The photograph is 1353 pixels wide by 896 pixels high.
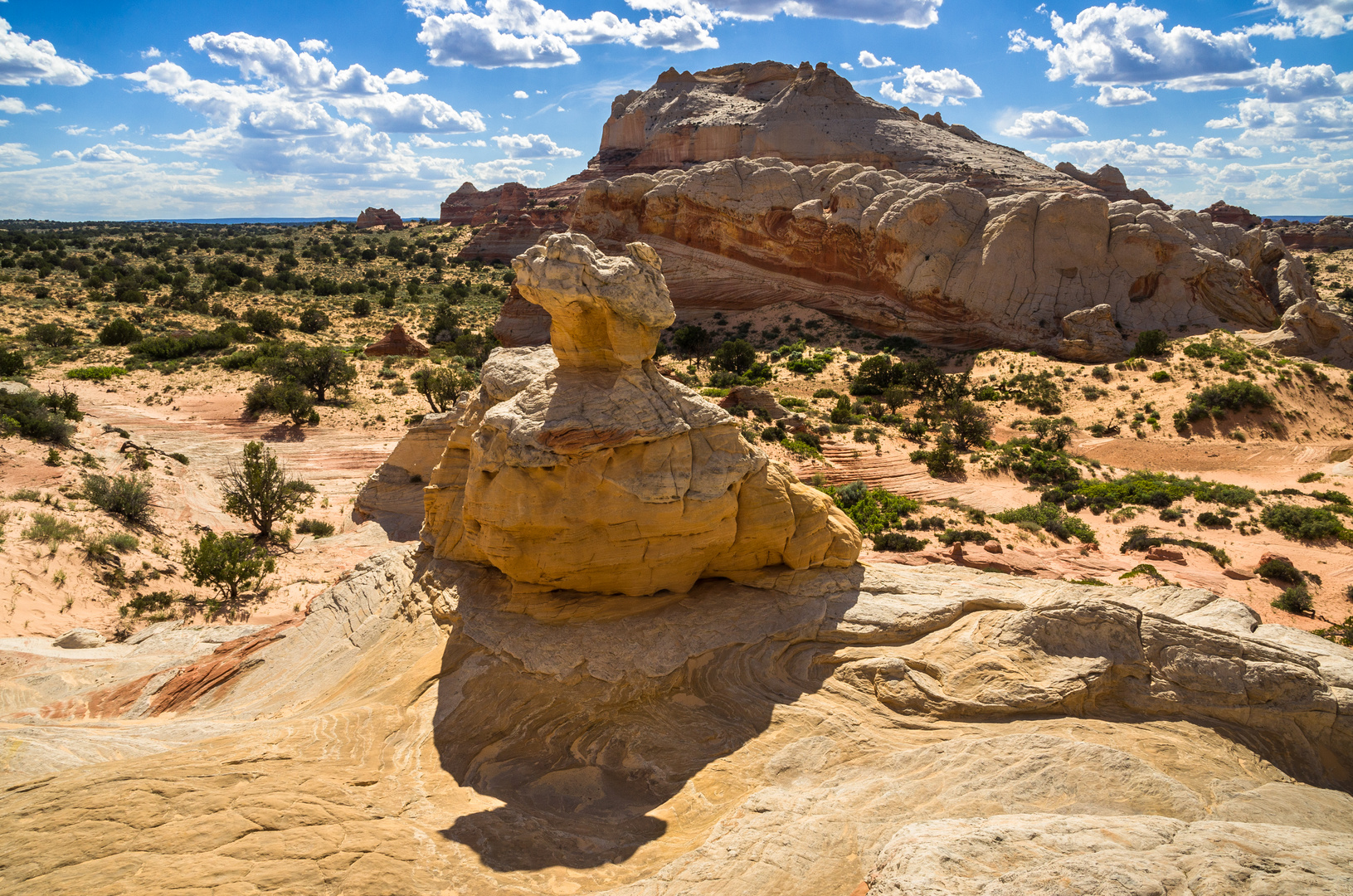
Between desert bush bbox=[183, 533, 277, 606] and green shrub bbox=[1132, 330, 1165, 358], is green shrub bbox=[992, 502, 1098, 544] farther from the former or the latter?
desert bush bbox=[183, 533, 277, 606]

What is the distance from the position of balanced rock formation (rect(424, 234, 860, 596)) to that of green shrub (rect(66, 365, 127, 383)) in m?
35.5

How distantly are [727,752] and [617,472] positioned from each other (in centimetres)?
351

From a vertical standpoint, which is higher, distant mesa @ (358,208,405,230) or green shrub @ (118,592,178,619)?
distant mesa @ (358,208,405,230)

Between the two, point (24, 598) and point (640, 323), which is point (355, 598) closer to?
point (640, 323)

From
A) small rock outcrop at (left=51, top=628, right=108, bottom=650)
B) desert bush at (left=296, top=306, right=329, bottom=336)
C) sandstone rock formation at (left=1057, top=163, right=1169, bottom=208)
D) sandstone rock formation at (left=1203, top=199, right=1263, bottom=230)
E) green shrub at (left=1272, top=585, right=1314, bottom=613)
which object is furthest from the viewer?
sandstone rock formation at (left=1203, top=199, right=1263, bottom=230)

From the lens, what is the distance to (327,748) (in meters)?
7.81

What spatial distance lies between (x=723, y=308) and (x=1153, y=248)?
76.9 feet

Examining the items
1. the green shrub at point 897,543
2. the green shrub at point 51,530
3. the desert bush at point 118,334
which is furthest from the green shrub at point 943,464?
the desert bush at point 118,334

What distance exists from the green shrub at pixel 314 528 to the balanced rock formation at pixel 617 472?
1411cm

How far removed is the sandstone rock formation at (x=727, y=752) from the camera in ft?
17.1

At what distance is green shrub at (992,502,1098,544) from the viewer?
18.7 metres

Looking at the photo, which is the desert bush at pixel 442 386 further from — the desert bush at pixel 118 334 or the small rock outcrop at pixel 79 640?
the small rock outcrop at pixel 79 640

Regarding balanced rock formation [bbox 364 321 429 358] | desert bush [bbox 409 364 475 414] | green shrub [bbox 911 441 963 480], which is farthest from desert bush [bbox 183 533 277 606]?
balanced rock formation [bbox 364 321 429 358]

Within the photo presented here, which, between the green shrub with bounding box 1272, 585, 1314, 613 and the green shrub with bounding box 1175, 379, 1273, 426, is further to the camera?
the green shrub with bounding box 1175, 379, 1273, 426
